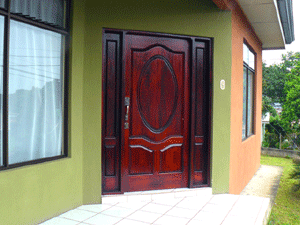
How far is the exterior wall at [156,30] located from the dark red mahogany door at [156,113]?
0.24m

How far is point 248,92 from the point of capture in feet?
23.2

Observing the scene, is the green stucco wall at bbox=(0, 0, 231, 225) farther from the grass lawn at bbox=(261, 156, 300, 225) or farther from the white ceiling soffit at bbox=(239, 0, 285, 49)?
the grass lawn at bbox=(261, 156, 300, 225)

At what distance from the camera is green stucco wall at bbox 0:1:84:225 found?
293 cm

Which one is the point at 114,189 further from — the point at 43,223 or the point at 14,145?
the point at 14,145

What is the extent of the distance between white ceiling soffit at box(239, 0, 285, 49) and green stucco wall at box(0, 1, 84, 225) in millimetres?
2769

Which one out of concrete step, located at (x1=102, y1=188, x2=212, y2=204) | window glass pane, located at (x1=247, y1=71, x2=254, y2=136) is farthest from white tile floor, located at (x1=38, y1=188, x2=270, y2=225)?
window glass pane, located at (x1=247, y1=71, x2=254, y2=136)

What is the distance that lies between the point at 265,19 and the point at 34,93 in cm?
457

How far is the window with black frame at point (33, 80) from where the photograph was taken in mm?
2928

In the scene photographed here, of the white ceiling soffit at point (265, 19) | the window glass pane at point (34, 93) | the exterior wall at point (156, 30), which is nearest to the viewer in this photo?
Answer: the window glass pane at point (34, 93)

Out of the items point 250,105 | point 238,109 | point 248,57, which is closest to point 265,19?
point 248,57

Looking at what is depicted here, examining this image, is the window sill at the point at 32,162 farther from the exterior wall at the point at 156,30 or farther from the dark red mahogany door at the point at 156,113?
the dark red mahogany door at the point at 156,113

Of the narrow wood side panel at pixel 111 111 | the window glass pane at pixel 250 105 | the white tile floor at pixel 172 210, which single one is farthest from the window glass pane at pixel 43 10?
the window glass pane at pixel 250 105

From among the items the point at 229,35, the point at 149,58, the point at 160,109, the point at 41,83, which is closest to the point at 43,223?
the point at 41,83

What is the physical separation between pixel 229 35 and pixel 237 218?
2.56 metres
